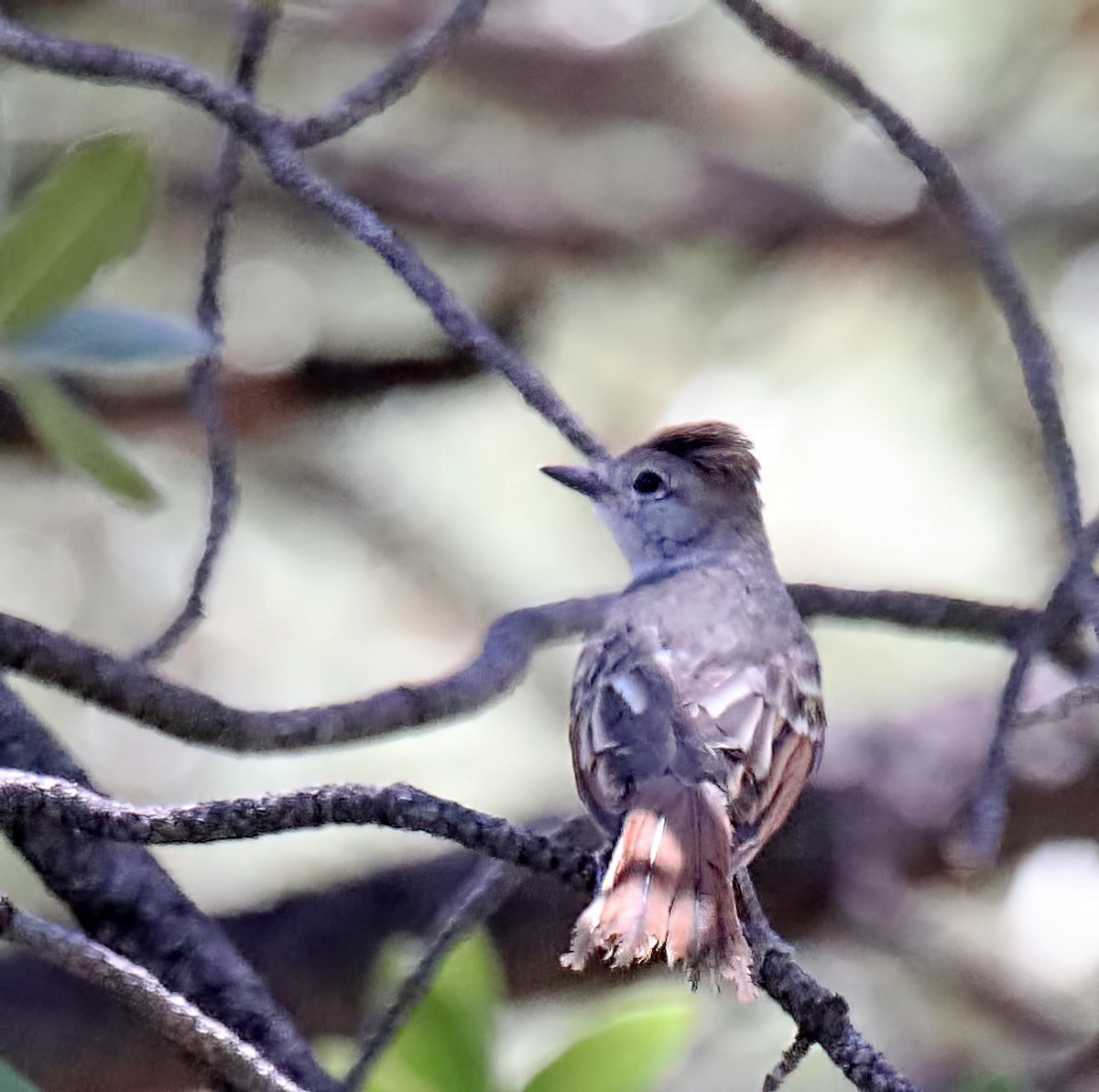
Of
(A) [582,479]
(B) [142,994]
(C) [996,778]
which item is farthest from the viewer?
(A) [582,479]

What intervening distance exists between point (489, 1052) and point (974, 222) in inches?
49.9

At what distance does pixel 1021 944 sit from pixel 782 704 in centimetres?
139

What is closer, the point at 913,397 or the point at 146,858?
the point at 146,858

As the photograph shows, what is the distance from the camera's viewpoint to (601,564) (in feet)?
14.5

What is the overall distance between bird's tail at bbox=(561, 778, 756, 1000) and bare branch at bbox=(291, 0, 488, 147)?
3.22ft

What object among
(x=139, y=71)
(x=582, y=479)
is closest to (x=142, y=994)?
(x=139, y=71)

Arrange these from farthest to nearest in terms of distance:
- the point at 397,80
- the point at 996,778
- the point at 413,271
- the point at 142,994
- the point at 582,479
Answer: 1. the point at 582,479
2. the point at 397,80
3. the point at 996,778
4. the point at 413,271
5. the point at 142,994

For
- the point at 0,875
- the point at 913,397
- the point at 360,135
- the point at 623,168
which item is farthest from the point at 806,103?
the point at 0,875

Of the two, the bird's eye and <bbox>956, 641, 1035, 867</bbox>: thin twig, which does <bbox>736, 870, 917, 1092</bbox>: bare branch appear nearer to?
<bbox>956, 641, 1035, 867</bbox>: thin twig

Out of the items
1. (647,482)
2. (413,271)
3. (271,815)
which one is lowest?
(271,815)

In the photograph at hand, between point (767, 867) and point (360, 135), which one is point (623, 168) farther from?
point (767, 867)

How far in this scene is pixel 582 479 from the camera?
10.4 ft

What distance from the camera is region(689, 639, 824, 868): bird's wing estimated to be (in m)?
2.27

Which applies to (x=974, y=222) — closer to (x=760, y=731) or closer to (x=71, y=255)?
(x=760, y=731)
